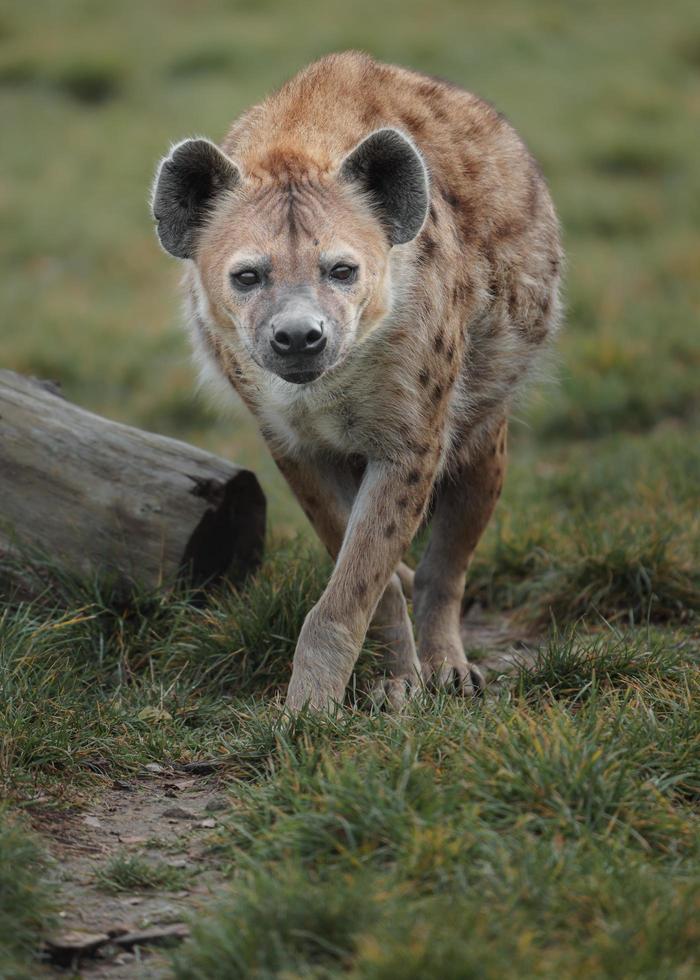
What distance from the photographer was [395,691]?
4.29m

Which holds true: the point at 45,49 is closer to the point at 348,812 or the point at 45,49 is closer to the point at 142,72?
the point at 142,72

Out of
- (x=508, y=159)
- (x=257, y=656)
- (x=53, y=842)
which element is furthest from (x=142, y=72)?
(x=53, y=842)

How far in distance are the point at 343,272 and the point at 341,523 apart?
0.97 m

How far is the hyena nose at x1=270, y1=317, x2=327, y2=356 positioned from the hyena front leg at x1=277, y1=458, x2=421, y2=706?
0.82 meters

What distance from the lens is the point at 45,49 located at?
13898 millimetres

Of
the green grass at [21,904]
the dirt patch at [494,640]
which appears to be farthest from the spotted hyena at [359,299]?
the green grass at [21,904]

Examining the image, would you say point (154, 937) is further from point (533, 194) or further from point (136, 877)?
point (533, 194)

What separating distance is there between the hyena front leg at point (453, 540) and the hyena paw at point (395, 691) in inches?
17.2

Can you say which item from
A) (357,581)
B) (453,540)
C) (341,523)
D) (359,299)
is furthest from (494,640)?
(359,299)

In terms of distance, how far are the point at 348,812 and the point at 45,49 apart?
40.5ft

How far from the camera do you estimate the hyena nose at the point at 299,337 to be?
12.1 ft

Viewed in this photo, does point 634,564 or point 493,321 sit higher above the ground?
point 493,321

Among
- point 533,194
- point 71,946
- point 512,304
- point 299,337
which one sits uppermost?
point 533,194

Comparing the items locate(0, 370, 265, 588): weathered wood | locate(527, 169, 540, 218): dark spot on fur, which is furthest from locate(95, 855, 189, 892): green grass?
locate(527, 169, 540, 218): dark spot on fur
